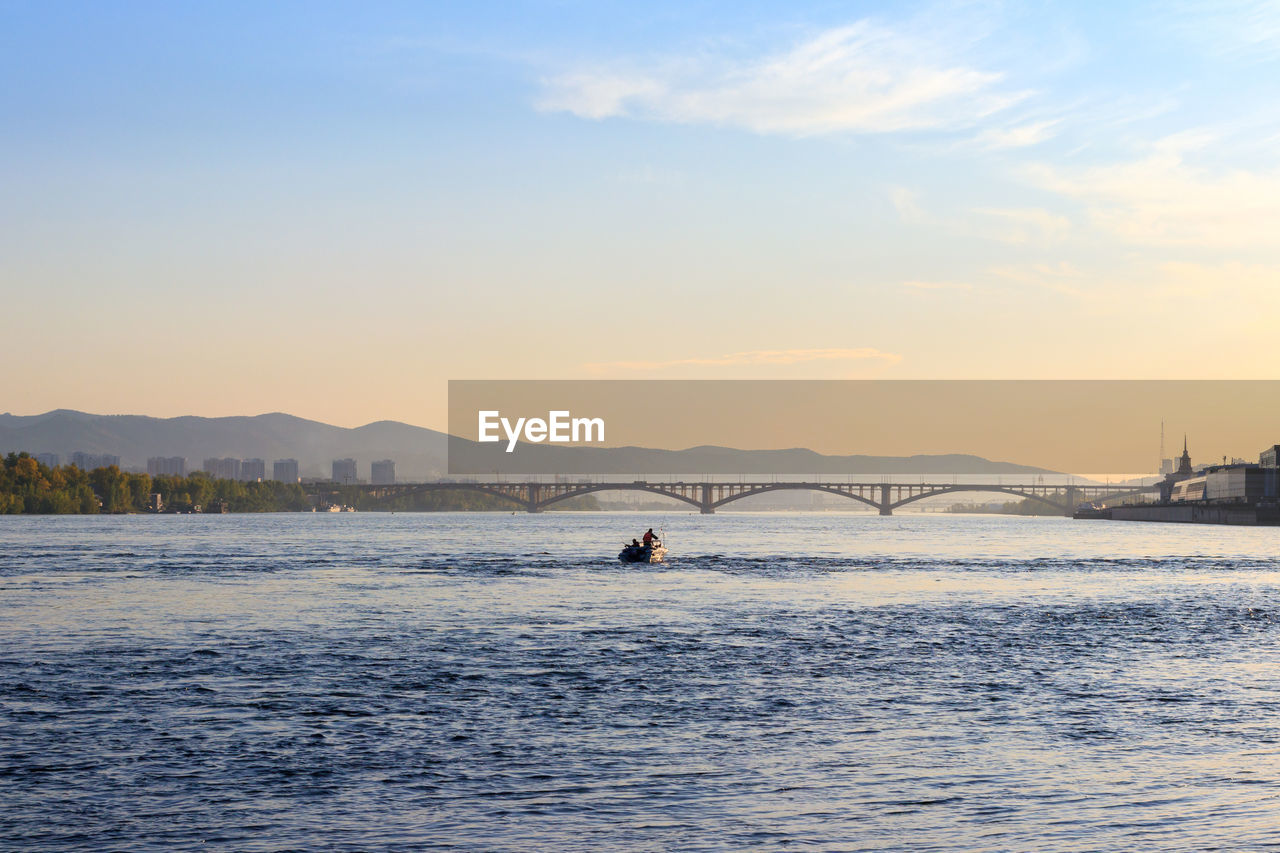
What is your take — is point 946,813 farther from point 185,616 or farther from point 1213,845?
point 185,616

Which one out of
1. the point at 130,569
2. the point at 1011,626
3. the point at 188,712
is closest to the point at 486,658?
the point at 188,712

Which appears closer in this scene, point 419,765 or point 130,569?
point 419,765

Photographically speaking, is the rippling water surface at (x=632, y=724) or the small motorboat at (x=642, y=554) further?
the small motorboat at (x=642, y=554)

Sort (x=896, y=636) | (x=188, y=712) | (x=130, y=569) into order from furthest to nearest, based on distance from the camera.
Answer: (x=130, y=569)
(x=896, y=636)
(x=188, y=712)

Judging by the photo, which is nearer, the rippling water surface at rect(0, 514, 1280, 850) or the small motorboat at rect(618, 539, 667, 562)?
the rippling water surface at rect(0, 514, 1280, 850)

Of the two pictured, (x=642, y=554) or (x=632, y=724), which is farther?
(x=642, y=554)

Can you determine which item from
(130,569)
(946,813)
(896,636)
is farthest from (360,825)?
(130,569)

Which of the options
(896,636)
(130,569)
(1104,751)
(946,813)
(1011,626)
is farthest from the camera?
(130,569)
